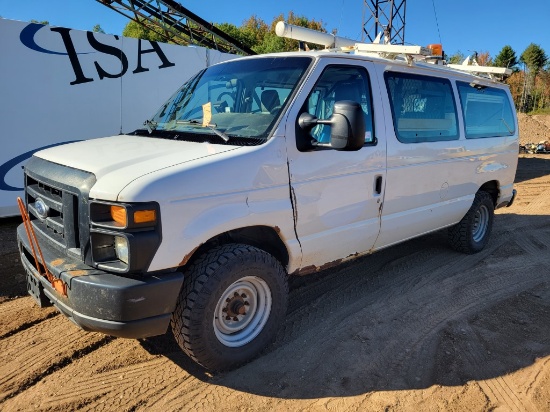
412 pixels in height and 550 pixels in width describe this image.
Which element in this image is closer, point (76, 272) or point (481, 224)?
point (76, 272)

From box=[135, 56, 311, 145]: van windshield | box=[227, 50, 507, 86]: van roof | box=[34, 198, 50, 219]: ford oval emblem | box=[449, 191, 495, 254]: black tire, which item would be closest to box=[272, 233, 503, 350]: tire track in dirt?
box=[449, 191, 495, 254]: black tire

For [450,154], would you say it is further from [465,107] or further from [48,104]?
[48,104]

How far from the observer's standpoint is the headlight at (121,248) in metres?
2.53

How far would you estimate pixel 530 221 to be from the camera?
7.79 m

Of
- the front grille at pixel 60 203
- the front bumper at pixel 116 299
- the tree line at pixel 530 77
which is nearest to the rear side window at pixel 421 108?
the front bumper at pixel 116 299

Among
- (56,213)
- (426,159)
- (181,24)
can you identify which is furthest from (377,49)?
(181,24)

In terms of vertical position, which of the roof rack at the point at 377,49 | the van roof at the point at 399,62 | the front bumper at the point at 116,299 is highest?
the roof rack at the point at 377,49

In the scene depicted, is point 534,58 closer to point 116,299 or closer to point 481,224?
point 481,224

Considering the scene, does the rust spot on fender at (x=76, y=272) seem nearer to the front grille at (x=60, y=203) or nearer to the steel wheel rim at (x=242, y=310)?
the front grille at (x=60, y=203)

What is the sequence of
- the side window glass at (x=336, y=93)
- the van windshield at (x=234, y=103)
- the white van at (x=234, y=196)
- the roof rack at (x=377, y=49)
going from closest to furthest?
the white van at (x=234, y=196), the van windshield at (x=234, y=103), the side window glass at (x=336, y=93), the roof rack at (x=377, y=49)

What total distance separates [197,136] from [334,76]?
1263 millimetres

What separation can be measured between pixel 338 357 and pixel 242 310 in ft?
2.81

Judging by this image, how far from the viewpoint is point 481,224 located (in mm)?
6051

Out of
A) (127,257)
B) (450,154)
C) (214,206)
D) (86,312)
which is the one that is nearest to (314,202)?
(214,206)
